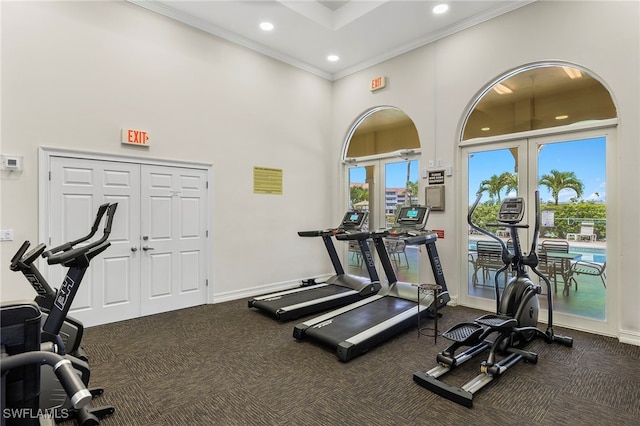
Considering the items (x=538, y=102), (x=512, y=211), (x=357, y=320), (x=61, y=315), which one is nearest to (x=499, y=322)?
(x=512, y=211)

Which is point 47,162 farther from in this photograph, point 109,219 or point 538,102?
point 538,102

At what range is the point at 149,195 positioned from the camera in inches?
184

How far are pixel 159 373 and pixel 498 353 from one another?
3.20m

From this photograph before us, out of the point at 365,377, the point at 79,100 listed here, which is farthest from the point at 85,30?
the point at 365,377

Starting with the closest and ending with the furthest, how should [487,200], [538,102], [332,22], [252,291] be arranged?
[538,102], [487,200], [332,22], [252,291]

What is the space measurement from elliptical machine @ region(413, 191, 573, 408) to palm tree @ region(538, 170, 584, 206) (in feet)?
3.25

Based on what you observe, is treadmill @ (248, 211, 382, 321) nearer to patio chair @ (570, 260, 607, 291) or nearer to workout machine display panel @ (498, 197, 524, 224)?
workout machine display panel @ (498, 197, 524, 224)

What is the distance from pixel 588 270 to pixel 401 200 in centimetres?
278

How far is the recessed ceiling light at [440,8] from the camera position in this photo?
4.62m

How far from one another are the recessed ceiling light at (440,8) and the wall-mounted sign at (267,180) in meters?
3.42

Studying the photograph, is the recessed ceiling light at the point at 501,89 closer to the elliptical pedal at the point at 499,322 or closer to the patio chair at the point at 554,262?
the patio chair at the point at 554,262

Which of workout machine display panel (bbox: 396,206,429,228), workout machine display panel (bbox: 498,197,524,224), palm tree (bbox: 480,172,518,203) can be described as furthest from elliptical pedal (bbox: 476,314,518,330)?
palm tree (bbox: 480,172,518,203)

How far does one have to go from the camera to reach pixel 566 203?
4.21m

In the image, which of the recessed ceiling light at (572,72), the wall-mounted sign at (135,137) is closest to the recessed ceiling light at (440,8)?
the recessed ceiling light at (572,72)
